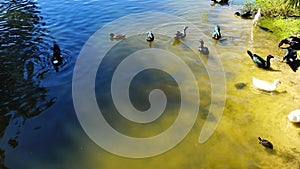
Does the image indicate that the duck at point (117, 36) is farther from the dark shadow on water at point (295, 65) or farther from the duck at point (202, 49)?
the dark shadow on water at point (295, 65)

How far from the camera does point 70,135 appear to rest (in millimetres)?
8492

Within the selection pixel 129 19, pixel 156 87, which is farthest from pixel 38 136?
pixel 129 19

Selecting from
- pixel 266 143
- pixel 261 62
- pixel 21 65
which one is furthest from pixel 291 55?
pixel 21 65

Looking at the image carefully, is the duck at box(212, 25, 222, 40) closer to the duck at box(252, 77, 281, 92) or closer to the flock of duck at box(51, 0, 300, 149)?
the flock of duck at box(51, 0, 300, 149)

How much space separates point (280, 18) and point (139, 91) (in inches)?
420

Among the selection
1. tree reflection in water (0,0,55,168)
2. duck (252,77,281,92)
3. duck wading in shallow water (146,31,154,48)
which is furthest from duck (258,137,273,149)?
duck wading in shallow water (146,31,154,48)

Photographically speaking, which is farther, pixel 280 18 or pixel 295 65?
pixel 280 18

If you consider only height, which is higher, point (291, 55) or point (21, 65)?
point (291, 55)

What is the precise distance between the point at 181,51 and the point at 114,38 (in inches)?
137

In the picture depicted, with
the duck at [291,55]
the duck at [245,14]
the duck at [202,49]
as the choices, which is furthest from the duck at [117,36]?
the duck at [291,55]

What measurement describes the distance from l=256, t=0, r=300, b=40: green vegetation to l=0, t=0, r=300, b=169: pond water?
815mm

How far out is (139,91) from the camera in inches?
408

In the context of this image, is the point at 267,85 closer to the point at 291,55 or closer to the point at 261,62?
the point at 261,62

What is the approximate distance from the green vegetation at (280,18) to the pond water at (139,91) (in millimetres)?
815
